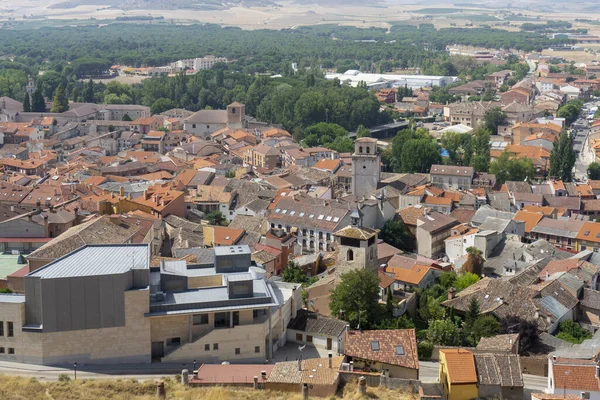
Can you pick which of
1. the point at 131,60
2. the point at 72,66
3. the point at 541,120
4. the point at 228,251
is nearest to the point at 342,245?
the point at 228,251

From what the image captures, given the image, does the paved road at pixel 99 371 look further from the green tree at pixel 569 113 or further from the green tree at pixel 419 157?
the green tree at pixel 569 113

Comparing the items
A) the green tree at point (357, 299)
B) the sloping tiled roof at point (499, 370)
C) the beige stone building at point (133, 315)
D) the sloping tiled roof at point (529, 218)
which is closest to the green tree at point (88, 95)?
the sloping tiled roof at point (529, 218)

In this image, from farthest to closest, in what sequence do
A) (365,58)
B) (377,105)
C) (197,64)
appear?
(365,58) → (197,64) → (377,105)

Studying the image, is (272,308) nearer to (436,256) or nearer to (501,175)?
(436,256)

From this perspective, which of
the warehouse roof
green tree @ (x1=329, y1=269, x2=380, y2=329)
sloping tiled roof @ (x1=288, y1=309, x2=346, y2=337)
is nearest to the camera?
the warehouse roof

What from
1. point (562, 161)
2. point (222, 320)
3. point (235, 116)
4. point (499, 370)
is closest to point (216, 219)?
point (222, 320)

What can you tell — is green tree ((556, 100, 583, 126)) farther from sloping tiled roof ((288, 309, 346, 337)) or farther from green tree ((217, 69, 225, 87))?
sloping tiled roof ((288, 309, 346, 337))

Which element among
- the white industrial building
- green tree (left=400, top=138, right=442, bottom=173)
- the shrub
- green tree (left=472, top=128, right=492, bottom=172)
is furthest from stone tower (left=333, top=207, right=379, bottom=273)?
the white industrial building
